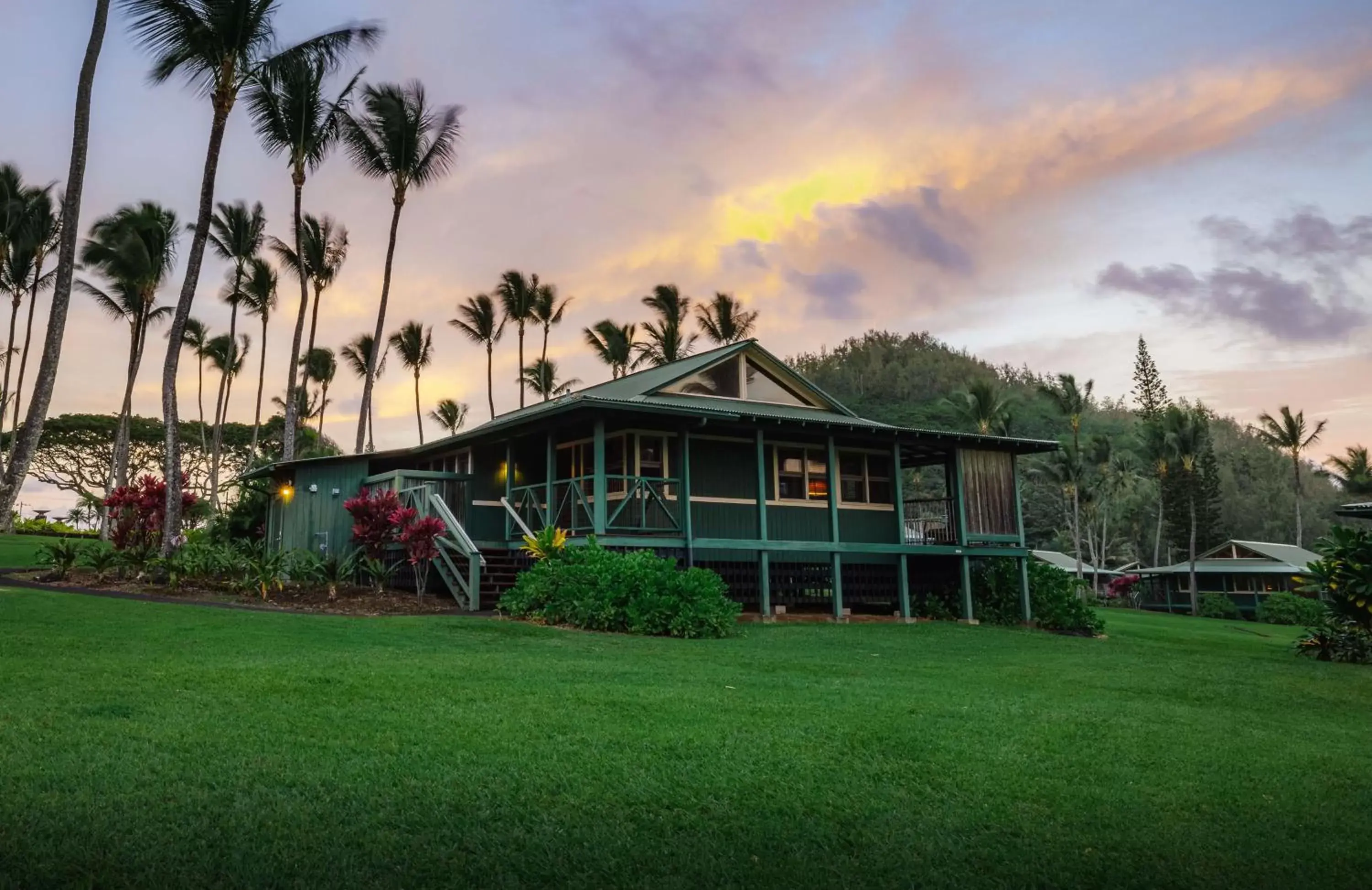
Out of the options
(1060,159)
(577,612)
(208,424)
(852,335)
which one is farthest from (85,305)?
(852,335)

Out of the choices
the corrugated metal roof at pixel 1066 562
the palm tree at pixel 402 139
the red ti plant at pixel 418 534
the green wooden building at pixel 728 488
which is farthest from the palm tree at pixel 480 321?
the corrugated metal roof at pixel 1066 562

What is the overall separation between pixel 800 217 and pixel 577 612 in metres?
11.9

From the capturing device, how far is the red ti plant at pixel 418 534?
14.9 meters

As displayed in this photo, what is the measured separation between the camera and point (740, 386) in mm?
19938

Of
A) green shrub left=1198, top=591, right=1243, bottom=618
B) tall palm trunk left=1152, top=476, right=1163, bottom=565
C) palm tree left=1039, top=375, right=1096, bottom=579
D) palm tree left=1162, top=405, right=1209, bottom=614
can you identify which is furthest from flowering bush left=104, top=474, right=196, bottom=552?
tall palm trunk left=1152, top=476, right=1163, bottom=565

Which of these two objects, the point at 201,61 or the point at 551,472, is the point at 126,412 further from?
the point at 551,472

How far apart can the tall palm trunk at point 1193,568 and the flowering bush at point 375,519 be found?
4011 cm

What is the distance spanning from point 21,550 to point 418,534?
1586 cm

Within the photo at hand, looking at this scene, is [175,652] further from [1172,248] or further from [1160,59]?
[1172,248]

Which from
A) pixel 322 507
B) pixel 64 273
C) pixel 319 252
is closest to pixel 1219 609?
pixel 322 507

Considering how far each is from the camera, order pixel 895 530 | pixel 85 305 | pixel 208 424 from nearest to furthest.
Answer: pixel 895 530
pixel 85 305
pixel 208 424

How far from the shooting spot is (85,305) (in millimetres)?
33188

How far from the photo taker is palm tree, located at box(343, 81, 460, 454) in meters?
25.9

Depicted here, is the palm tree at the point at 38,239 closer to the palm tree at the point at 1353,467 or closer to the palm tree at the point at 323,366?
the palm tree at the point at 323,366
